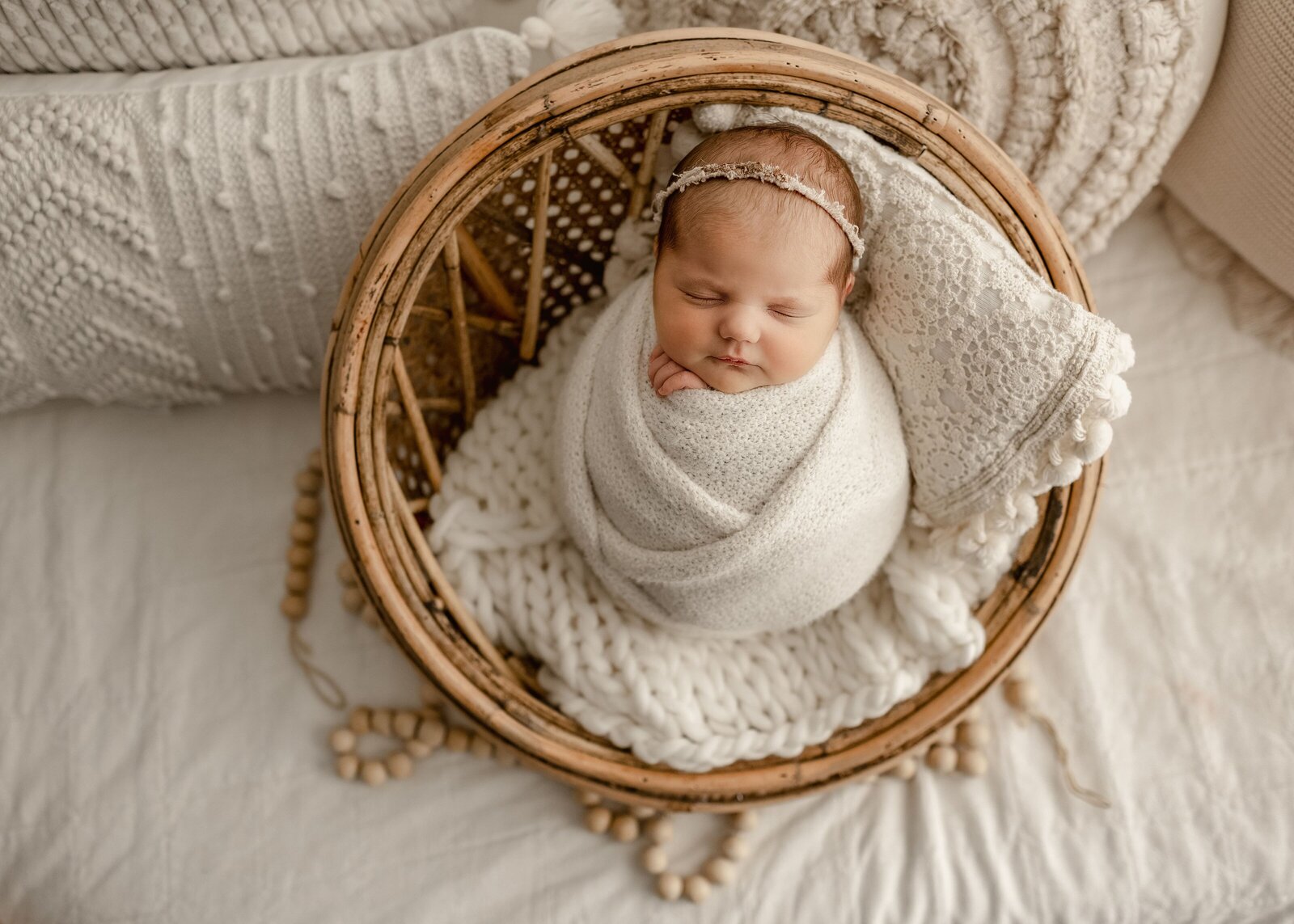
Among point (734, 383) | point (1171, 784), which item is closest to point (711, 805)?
point (734, 383)

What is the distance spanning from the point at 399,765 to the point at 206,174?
574 mm

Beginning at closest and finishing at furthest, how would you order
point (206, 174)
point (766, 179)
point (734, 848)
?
1. point (766, 179)
2. point (206, 174)
3. point (734, 848)

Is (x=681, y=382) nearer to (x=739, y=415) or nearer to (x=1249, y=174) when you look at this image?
(x=739, y=415)

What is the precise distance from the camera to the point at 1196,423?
108 centimetres

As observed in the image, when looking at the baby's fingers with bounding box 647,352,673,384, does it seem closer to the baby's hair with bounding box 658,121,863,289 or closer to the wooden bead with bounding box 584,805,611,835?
the baby's hair with bounding box 658,121,863,289

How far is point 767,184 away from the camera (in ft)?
2.38

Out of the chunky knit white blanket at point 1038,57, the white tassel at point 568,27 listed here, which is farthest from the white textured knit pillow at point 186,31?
the chunky knit white blanket at point 1038,57

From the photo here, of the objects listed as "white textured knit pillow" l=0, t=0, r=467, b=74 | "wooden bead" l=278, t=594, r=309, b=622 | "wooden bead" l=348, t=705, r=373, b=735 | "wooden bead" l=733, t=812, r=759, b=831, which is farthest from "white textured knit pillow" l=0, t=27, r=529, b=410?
"wooden bead" l=733, t=812, r=759, b=831

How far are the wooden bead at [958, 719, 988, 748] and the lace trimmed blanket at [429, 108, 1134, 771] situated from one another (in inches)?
5.9

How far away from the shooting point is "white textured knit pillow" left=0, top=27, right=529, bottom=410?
849 mm

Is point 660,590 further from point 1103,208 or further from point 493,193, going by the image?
point 1103,208

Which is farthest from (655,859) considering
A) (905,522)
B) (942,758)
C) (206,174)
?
(206,174)

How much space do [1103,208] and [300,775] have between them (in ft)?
3.19

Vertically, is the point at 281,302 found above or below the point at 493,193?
below
